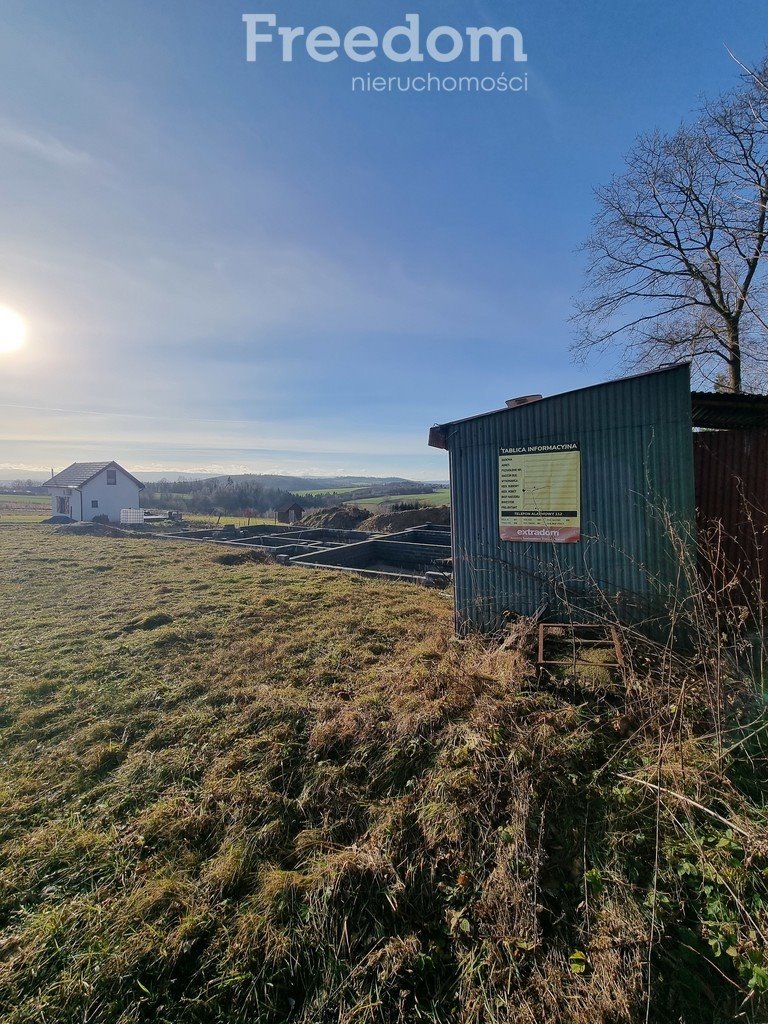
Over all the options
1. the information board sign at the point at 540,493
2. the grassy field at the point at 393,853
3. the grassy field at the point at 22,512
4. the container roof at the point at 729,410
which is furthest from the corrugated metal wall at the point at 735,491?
the grassy field at the point at 22,512

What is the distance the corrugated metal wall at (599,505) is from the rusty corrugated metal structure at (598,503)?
0.01 m

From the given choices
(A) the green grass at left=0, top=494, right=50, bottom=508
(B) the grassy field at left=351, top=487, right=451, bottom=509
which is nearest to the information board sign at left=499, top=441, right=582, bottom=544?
(B) the grassy field at left=351, top=487, right=451, bottom=509

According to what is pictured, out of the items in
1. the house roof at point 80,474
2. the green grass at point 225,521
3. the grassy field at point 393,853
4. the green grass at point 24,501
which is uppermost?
the house roof at point 80,474

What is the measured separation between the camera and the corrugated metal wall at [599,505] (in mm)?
4297

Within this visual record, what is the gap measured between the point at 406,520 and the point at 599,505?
18.8 m

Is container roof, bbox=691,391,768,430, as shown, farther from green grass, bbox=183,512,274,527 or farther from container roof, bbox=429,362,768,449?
green grass, bbox=183,512,274,527

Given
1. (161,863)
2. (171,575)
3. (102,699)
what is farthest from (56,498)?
(161,863)

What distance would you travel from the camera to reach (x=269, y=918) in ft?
7.61

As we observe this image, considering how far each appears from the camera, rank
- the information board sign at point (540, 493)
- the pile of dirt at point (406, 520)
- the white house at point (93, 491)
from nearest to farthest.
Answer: the information board sign at point (540, 493) → the pile of dirt at point (406, 520) → the white house at point (93, 491)

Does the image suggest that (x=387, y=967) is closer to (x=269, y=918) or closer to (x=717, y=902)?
(x=269, y=918)

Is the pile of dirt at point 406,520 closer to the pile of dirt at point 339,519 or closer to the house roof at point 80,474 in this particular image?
the pile of dirt at point 339,519

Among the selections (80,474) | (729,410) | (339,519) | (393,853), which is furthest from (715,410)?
(80,474)

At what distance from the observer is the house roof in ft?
106

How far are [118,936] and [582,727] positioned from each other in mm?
3216
